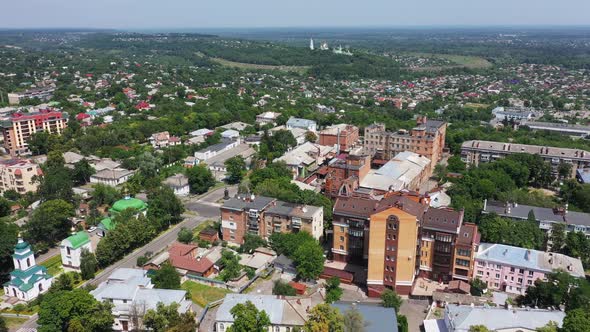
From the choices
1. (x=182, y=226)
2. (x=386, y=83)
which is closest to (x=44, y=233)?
(x=182, y=226)

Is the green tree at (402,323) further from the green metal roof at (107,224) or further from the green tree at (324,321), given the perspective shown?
the green metal roof at (107,224)

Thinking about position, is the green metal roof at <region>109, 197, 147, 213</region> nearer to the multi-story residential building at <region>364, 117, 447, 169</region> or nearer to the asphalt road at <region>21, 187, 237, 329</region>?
the asphalt road at <region>21, 187, 237, 329</region>

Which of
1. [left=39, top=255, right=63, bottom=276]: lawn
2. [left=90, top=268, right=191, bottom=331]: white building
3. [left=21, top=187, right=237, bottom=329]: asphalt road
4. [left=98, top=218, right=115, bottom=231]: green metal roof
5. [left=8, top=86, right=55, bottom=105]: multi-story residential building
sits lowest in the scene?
[left=21, top=187, right=237, bottom=329]: asphalt road

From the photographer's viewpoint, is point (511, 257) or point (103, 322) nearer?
point (103, 322)

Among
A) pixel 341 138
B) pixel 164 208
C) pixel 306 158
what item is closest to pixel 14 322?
pixel 164 208

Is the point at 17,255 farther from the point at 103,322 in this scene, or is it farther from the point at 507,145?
the point at 507,145

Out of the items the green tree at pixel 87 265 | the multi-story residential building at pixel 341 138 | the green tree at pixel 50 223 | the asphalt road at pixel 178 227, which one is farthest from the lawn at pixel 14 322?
the multi-story residential building at pixel 341 138

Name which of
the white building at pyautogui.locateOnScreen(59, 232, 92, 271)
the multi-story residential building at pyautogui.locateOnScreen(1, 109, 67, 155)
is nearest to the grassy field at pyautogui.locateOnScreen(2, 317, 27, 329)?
the white building at pyautogui.locateOnScreen(59, 232, 92, 271)
